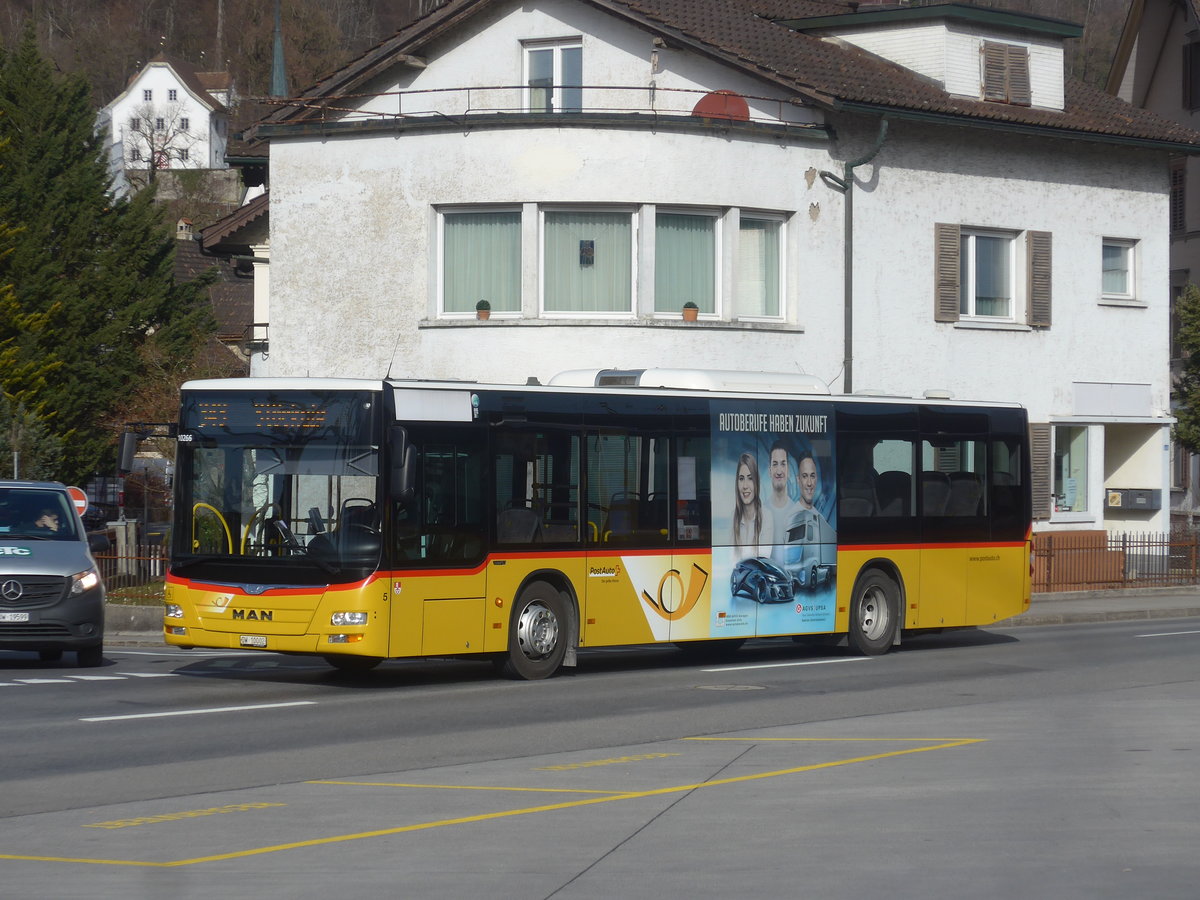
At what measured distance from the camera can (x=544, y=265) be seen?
26.9m

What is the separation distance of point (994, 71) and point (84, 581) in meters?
19.5

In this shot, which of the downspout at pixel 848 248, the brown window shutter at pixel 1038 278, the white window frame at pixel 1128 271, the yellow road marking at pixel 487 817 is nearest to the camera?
the yellow road marking at pixel 487 817

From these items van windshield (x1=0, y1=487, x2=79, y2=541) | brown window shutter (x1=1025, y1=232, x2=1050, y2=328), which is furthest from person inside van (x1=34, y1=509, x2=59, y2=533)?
brown window shutter (x1=1025, y1=232, x2=1050, y2=328)

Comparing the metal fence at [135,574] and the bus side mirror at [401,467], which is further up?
the bus side mirror at [401,467]

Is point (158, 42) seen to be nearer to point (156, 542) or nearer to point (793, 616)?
point (156, 542)

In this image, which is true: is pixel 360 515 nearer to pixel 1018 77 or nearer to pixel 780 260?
pixel 780 260

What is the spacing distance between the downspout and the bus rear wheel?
41.4 ft

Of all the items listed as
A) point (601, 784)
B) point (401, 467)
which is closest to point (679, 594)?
point (401, 467)

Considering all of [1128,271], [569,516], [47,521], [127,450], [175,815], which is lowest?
[175,815]

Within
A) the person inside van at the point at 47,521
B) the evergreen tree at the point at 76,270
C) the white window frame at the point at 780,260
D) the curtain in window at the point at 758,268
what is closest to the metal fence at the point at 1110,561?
the white window frame at the point at 780,260

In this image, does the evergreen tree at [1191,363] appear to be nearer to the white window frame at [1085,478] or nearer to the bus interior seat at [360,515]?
the white window frame at [1085,478]

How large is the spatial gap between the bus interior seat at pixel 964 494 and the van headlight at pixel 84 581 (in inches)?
369

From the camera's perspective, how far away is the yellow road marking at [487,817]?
824cm

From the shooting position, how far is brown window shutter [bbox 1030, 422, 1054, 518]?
31297 mm
